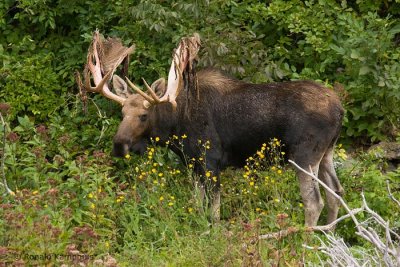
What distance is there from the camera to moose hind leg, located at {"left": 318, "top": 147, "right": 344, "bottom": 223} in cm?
998

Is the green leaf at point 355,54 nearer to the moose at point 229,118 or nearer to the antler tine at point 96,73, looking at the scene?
the moose at point 229,118

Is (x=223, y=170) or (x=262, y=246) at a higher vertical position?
(x=262, y=246)

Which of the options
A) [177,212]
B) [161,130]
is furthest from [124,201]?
[161,130]

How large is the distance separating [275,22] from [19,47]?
3370 millimetres

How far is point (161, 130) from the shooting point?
403 inches

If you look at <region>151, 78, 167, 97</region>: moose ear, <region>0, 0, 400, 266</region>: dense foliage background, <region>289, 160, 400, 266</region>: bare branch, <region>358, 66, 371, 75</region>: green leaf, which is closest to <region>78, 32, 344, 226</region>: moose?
<region>151, 78, 167, 97</region>: moose ear

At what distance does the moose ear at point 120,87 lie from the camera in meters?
10.5

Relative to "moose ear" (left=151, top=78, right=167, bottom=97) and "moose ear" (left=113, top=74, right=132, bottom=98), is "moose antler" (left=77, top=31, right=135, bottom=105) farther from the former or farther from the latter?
"moose ear" (left=151, top=78, right=167, bottom=97)

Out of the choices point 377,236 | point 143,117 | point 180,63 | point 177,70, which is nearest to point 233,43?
point 180,63

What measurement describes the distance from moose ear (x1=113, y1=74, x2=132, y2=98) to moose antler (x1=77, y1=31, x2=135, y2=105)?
9 centimetres

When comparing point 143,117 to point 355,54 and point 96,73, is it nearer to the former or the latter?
point 96,73

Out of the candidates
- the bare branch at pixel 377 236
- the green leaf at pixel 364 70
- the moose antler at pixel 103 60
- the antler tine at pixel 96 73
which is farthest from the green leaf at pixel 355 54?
the bare branch at pixel 377 236

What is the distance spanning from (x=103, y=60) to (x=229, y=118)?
1683 millimetres

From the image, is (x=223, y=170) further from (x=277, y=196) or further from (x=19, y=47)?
(x=19, y=47)
